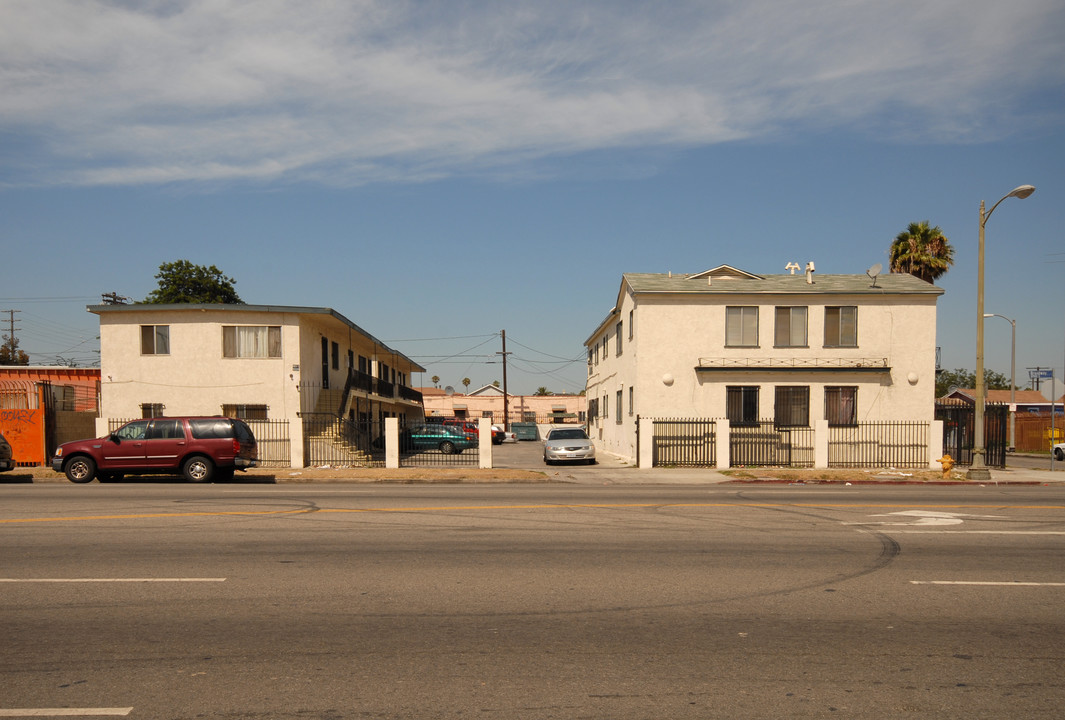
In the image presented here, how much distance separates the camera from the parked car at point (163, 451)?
20109 millimetres

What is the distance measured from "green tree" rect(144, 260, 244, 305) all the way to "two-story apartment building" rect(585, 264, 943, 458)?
152 ft

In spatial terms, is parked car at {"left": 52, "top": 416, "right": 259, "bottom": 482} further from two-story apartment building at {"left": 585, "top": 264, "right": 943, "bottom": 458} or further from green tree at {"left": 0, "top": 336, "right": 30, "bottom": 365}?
green tree at {"left": 0, "top": 336, "right": 30, "bottom": 365}

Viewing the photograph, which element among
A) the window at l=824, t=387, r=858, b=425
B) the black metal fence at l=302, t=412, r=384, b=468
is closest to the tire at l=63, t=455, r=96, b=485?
the black metal fence at l=302, t=412, r=384, b=468

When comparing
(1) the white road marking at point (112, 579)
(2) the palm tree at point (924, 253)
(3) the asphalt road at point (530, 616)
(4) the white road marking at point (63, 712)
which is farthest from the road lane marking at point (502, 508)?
(2) the palm tree at point (924, 253)

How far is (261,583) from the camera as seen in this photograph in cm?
782

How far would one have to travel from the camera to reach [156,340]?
28359mm

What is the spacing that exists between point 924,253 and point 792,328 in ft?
44.8

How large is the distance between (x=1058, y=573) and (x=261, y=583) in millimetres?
8610

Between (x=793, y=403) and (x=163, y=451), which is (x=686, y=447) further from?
(x=163, y=451)

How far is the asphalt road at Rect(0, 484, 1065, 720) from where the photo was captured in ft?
16.0

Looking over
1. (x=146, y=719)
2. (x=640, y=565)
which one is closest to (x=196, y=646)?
(x=146, y=719)

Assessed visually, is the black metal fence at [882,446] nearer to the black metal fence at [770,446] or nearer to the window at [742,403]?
the black metal fence at [770,446]

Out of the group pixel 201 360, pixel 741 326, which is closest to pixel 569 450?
pixel 741 326

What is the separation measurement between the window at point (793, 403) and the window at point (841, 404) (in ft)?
2.53
